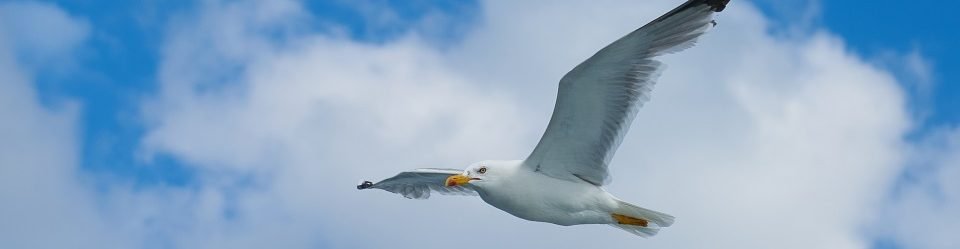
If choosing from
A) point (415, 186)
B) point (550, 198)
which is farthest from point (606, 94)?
point (415, 186)

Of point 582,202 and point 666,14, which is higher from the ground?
point 666,14

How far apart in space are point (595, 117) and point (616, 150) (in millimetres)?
536

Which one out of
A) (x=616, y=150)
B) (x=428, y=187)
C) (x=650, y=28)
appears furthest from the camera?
→ (x=428, y=187)

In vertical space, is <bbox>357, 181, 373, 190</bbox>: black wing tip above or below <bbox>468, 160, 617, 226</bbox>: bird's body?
above

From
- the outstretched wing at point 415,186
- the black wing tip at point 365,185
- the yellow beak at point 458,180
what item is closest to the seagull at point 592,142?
the yellow beak at point 458,180

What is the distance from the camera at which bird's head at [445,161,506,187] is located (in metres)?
14.8

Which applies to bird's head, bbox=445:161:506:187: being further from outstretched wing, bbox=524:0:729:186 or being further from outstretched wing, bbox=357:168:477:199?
outstretched wing, bbox=357:168:477:199

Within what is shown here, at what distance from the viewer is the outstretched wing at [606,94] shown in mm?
13578

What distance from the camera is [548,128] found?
14273 mm

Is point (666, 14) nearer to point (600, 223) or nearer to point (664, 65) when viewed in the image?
point (664, 65)

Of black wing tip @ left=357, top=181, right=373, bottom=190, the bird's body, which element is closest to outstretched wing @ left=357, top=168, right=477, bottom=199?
black wing tip @ left=357, top=181, right=373, bottom=190

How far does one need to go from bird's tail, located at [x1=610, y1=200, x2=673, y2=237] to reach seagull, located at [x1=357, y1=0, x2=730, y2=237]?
1 centimetres

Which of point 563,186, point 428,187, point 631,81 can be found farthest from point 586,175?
point 428,187

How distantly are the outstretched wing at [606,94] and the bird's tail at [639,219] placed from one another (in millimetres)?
380
